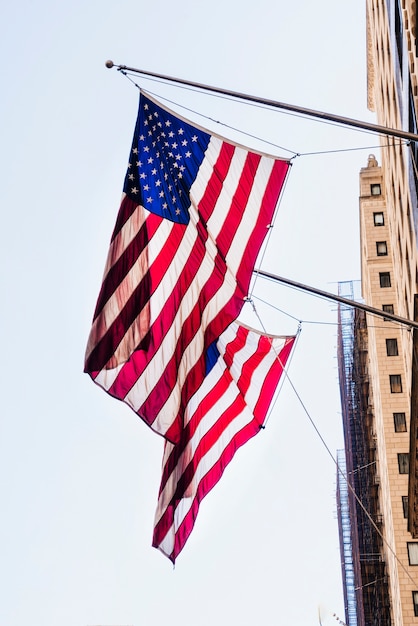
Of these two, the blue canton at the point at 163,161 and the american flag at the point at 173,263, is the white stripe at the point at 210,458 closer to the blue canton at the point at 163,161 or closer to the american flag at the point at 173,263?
the american flag at the point at 173,263

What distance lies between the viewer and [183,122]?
57.7 feet

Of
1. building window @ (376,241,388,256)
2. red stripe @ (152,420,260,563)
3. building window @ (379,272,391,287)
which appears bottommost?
red stripe @ (152,420,260,563)

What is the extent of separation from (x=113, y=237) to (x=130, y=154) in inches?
68.4

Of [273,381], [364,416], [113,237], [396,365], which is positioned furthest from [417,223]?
[364,416]

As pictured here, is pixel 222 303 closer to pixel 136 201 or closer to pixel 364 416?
pixel 136 201

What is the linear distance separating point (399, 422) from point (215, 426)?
4836cm

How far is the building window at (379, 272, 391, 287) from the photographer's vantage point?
241 feet

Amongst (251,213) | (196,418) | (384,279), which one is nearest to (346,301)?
(251,213)

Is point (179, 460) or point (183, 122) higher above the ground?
point (183, 122)

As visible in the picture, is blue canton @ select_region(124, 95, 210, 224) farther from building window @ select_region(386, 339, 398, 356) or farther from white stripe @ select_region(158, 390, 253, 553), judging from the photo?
building window @ select_region(386, 339, 398, 356)

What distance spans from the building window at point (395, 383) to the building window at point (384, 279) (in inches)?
347

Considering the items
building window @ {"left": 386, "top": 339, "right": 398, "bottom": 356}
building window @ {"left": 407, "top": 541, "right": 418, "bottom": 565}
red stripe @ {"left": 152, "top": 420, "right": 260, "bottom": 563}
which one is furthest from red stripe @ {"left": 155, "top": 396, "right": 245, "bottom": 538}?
building window @ {"left": 386, "top": 339, "right": 398, "bottom": 356}

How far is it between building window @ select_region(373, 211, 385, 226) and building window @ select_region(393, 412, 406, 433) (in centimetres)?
1933

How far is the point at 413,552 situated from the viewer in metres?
60.2
